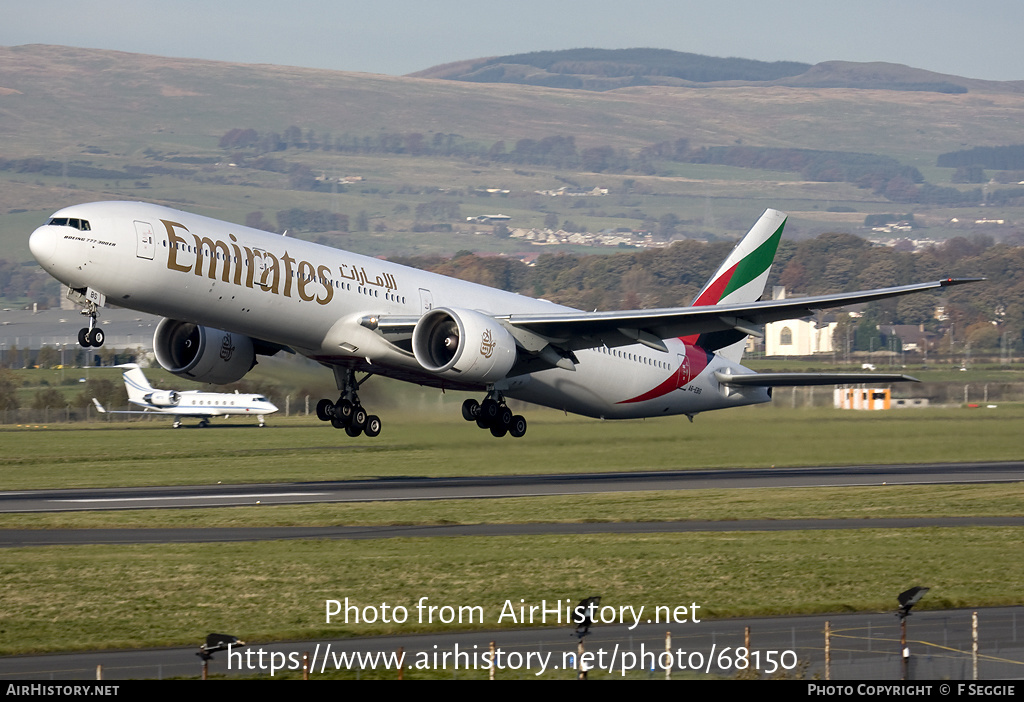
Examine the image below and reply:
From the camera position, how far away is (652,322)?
129 ft

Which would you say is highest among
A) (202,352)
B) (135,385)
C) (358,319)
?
(135,385)

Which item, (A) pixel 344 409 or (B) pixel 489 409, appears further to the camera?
(B) pixel 489 409

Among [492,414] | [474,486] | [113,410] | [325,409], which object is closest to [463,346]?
[492,414]

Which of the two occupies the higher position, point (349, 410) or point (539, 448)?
point (539, 448)

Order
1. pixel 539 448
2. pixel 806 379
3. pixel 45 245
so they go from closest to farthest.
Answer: pixel 45 245, pixel 539 448, pixel 806 379

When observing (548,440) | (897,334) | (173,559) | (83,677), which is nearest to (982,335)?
(897,334)

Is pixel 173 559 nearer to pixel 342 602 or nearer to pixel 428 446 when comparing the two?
pixel 342 602

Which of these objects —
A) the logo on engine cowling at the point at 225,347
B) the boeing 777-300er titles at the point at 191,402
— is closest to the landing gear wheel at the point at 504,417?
the logo on engine cowling at the point at 225,347

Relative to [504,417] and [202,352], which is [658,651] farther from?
[202,352]

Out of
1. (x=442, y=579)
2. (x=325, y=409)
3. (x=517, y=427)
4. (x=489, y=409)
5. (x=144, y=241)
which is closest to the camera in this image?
(x=442, y=579)

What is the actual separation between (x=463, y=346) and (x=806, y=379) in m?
16.3

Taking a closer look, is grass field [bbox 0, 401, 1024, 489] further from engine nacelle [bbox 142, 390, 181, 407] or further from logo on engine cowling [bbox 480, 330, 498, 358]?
engine nacelle [bbox 142, 390, 181, 407]

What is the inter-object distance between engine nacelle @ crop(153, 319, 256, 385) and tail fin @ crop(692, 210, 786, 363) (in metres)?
18.9

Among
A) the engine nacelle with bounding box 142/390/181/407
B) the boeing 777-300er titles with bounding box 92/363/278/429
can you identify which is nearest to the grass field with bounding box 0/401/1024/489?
the boeing 777-300er titles with bounding box 92/363/278/429
